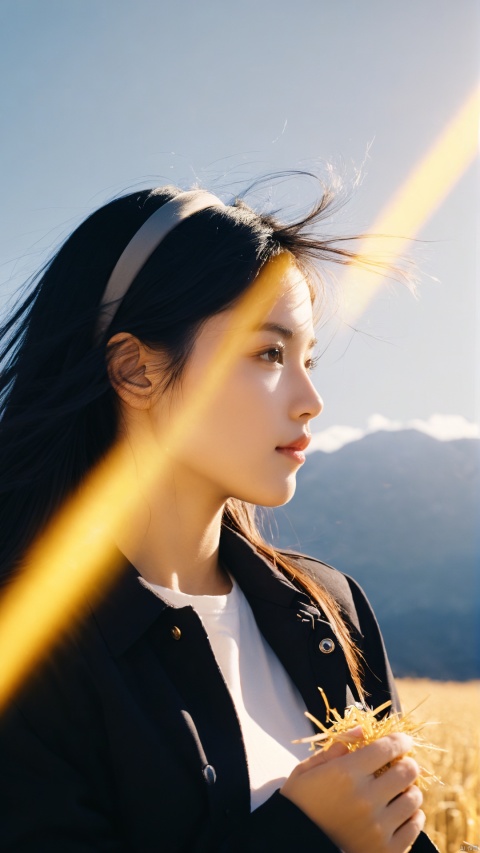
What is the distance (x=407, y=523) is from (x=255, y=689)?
10582cm

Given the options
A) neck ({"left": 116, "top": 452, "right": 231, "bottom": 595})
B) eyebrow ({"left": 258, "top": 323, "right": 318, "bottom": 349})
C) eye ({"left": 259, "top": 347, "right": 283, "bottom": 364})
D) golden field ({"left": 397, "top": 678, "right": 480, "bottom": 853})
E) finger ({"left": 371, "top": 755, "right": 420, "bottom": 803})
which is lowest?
golden field ({"left": 397, "top": 678, "right": 480, "bottom": 853})

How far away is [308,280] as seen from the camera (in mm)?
3227

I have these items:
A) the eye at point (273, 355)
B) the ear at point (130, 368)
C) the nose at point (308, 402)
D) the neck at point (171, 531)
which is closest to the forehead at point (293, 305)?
the eye at point (273, 355)

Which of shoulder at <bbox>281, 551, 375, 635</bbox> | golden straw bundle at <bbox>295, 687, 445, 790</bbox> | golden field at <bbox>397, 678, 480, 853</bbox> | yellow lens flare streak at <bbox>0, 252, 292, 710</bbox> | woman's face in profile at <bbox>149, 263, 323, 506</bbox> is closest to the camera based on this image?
golden straw bundle at <bbox>295, 687, 445, 790</bbox>

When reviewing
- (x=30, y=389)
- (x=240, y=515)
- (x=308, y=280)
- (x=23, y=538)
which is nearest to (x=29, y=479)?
(x=23, y=538)

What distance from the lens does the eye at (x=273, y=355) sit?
2.66 meters

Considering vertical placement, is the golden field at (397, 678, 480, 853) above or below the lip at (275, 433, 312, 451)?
below

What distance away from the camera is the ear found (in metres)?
2.81

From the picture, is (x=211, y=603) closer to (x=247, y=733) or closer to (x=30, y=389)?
(x=247, y=733)

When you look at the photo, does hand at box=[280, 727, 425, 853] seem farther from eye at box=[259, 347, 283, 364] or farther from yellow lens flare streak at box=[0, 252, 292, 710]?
eye at box=[259, 347, 283, 364]

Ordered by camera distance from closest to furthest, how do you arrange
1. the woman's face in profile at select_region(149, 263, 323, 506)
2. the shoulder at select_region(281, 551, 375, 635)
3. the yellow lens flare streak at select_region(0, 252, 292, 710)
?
the yellow lens flare streak at select_region(0, 252, 292, 710) → the woman's face in profile at select_region(149, 263, 323, 506) → the shoulder at select_region(281, 551, 375, 635)

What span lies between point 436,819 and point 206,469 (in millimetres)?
2705

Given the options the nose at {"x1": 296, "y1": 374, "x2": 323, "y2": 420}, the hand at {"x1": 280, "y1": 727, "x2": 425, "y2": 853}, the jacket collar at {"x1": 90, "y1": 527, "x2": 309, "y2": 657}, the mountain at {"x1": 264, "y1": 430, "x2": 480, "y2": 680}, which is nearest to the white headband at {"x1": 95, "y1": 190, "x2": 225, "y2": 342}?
the nose at {"x1": 296, "y1": 374, "x2": 323, "y2": 420}

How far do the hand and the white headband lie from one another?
1746mm
